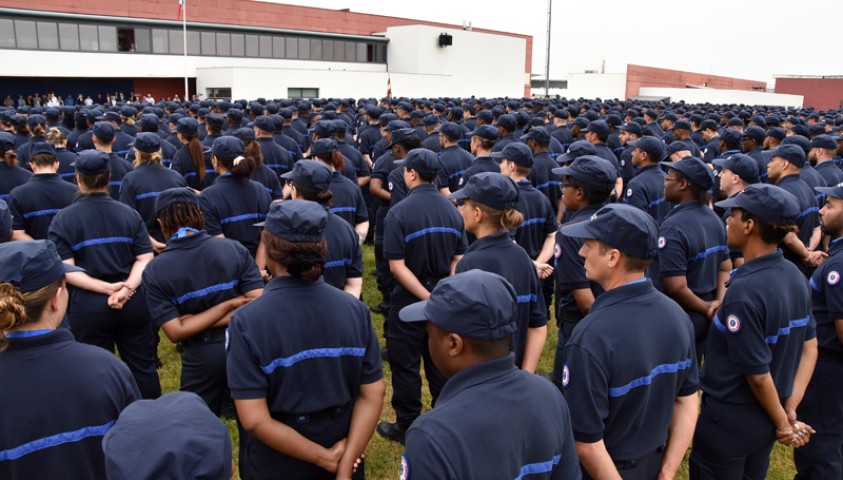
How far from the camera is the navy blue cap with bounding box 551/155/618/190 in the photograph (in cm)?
418

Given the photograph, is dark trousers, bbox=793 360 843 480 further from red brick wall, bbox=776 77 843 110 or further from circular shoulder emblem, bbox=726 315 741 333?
red brick wall, bbox=776 77 843 110

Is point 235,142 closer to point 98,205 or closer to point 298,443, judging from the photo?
point 98,205

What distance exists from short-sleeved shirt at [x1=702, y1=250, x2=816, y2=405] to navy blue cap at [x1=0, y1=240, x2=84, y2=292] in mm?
3352

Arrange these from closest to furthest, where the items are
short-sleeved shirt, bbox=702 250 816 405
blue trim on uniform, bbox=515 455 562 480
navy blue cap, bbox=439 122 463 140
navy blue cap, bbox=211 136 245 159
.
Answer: blue trim on uniform, bbox=515 455 562 480, short-sleeved shirt, bbox=702 250 816 405, navy blue cap, bbox=211 136 245 159, navy blue cap, bbox=439 122 463 140

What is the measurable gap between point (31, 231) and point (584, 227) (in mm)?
5266

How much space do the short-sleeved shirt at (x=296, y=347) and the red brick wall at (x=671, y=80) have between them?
59703 millimetres

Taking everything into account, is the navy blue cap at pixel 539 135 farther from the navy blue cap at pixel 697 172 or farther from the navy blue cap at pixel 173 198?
the navy blue cap at pixel 173 198

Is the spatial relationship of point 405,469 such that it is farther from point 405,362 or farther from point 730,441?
point 405,362

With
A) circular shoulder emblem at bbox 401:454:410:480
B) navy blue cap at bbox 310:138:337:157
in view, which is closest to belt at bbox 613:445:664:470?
circular shoulder emblem at bbox 401:454:410:480

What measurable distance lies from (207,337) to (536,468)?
2.57 meters

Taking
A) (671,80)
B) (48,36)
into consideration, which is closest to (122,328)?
(48,36)

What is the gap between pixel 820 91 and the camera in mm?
58062

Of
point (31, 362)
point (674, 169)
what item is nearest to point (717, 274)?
point (674, 169)

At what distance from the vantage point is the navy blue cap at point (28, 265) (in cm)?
236
